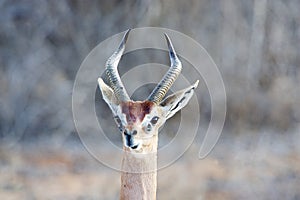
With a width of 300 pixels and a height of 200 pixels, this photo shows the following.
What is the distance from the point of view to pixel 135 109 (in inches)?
101

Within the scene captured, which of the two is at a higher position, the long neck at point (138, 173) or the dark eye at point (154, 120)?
the dark eye at point (154, 120)

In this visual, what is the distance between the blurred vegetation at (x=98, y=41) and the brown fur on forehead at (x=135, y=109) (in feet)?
9.62

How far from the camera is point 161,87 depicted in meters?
2.65

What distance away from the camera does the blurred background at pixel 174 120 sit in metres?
4.84

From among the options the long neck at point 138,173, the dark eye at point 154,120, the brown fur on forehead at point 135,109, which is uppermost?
the brown fur on forehead at point 135,109

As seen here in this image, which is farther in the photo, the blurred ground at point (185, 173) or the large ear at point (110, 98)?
the blurred ground at point (185, 173)

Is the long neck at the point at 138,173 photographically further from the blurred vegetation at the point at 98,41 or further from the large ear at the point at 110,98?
the blurred vegetation at the point at 98,41

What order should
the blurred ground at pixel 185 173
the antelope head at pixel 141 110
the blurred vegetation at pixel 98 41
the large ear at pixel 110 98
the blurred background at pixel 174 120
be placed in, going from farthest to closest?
the blurred vegetation at pixel 98 41 < the blurred background at pixel 174 120 < the blurred ground at pixel 185 173 < the large ear at pixel 110 98 < the antelope head at pixel 141 110

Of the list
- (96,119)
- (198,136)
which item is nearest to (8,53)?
(96,119)

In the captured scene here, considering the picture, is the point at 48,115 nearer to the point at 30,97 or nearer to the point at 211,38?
the point at 30,97

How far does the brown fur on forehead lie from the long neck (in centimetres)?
13

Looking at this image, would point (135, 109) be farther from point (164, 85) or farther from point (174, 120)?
point (174, 120)

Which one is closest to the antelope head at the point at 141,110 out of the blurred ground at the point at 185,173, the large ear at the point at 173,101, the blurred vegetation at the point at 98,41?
the large ear at the point at 173,101

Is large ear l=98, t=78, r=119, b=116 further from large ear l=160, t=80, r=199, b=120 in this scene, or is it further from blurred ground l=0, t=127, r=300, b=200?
blurred ground l=0, t=127, r=300, b=200
